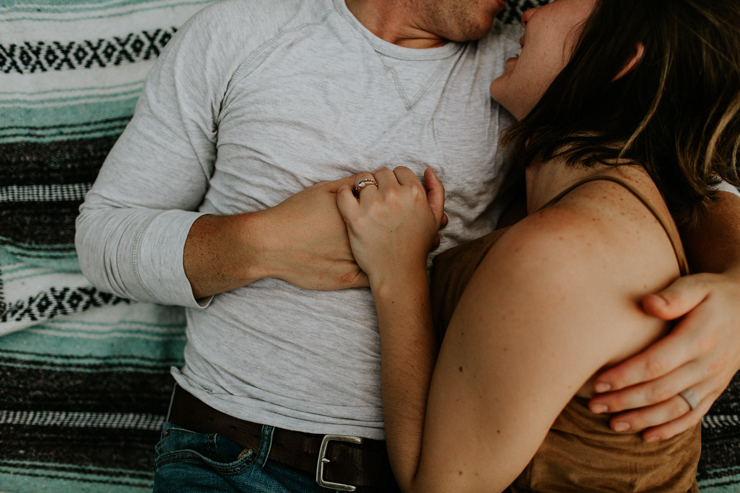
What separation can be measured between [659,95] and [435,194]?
436 millimetres

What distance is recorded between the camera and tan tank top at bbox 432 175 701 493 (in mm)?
707

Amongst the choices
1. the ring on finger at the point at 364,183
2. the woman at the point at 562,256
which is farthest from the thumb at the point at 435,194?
the ring on finger at the point at 364,183

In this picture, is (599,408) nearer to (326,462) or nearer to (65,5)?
(326,462)

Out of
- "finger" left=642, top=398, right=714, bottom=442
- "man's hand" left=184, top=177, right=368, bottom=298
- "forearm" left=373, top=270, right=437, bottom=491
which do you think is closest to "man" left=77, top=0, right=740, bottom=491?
"man's hand" left=184, top=177, right=368, bottom=298

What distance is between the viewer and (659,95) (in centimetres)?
76

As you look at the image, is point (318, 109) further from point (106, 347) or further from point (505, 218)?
point (106, 347)

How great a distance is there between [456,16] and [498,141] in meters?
0.31

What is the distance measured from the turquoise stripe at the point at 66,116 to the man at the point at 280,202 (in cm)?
30

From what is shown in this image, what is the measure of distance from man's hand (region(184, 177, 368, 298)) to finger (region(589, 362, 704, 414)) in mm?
487

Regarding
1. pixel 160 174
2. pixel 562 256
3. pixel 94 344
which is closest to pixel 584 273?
pixel 562 256

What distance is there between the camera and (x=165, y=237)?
95 cm

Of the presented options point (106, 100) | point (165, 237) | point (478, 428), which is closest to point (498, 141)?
point (478, 428)

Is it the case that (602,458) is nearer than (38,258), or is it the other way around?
(602,458)

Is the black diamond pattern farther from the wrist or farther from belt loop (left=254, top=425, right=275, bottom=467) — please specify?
belt loop (left=254, top=425, right=275, bottom=467)
